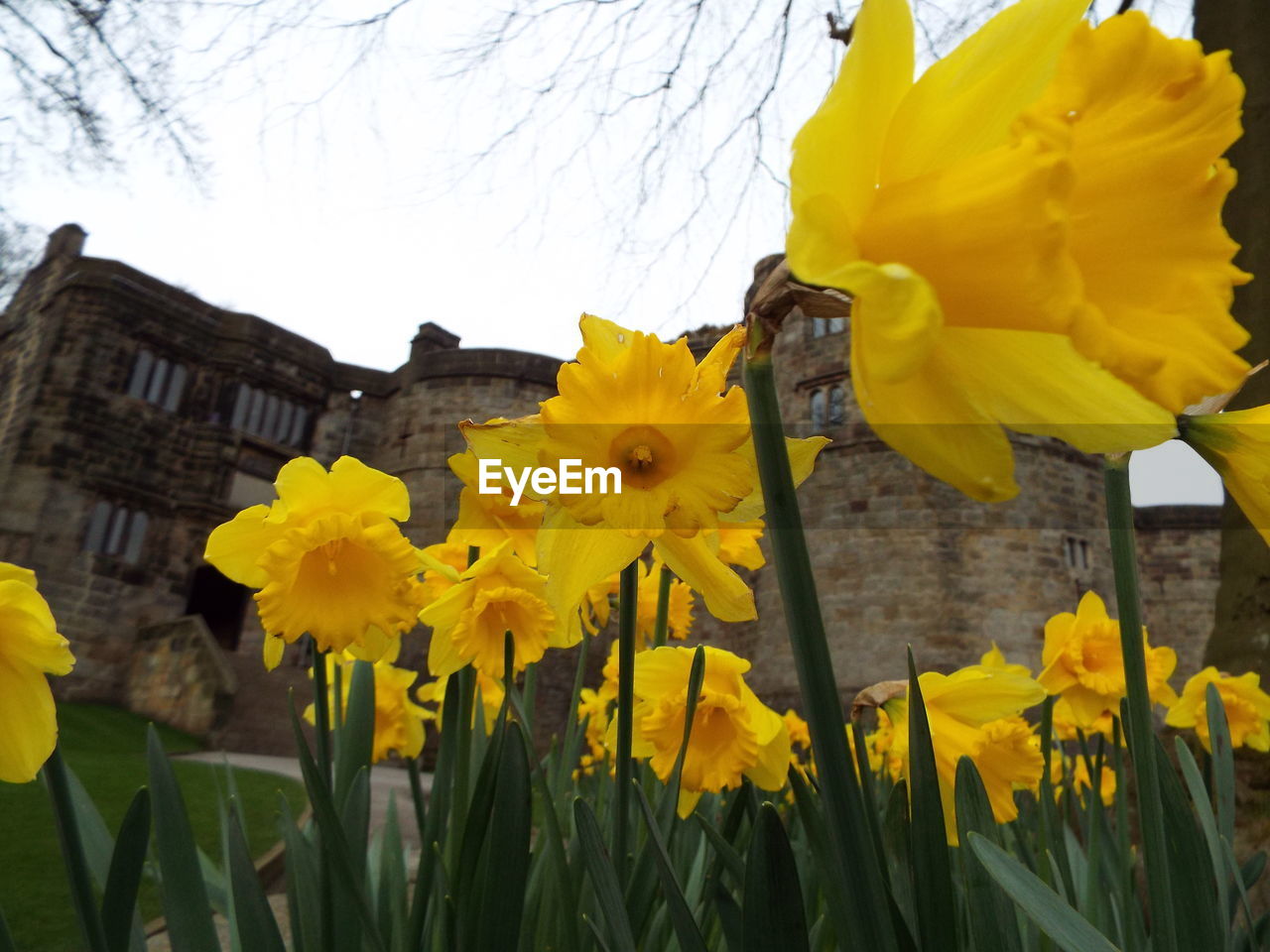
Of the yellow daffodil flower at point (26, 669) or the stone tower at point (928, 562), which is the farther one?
the stone tower at point (928, 562)

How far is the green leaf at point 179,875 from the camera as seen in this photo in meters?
0.70

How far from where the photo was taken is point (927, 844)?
1.71 feet

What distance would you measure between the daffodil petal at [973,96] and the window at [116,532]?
13.1 meters

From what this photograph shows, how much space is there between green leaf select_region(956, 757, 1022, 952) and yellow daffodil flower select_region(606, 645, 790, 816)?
226 millimetres

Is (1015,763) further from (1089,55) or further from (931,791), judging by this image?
(1089,55)

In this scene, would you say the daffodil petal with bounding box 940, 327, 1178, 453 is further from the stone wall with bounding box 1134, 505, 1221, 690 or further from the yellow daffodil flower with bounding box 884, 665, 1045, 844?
the stone wall with bounding box 1134, 505, 1221, 690

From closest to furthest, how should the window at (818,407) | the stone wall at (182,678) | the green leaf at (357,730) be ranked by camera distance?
the green leaf at (357,730), the stone wall at (182,678), the window at (818,407)

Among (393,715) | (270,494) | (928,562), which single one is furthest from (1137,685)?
(270,494)

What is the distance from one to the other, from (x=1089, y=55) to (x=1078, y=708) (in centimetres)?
109

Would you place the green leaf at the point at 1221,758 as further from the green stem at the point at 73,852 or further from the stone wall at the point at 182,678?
the stone wall at the point at 182,678

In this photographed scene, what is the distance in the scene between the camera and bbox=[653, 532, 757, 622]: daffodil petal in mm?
574

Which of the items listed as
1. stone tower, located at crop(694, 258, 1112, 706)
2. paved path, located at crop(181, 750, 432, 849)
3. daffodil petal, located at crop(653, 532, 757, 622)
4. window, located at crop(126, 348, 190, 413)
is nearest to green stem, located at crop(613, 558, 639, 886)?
daffodil petal, located at crop(653, 532, 757, 622)

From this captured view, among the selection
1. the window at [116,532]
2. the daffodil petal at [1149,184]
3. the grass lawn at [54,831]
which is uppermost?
the window at [116,532]

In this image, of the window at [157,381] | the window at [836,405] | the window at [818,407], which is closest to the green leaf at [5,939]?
the window at [836,405]
